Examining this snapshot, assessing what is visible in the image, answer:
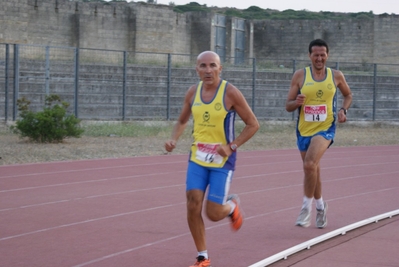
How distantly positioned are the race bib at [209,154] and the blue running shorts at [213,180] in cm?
7

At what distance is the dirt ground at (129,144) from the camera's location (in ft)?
53.6

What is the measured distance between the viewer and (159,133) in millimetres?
23766

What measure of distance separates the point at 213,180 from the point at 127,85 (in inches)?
819

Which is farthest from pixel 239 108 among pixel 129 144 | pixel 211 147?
pixel 129 144

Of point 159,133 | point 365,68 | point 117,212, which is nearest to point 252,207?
point 117,212

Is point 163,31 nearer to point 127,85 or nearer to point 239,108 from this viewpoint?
point 127,85

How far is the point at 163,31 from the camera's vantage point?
1489 inches

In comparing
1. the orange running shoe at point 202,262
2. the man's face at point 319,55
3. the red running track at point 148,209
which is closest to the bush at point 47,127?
the red running track at point 148,209

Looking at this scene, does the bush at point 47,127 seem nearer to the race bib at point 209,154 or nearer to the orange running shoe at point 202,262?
the race bib at point 209,154

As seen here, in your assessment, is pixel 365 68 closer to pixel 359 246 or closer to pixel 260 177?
pixel 260 177

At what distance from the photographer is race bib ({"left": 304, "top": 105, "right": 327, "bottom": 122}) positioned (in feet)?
27.4

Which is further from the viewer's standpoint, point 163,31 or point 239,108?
point 163,31

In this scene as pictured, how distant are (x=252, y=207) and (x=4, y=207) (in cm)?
306

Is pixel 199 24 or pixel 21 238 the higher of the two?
pixel 199 24
